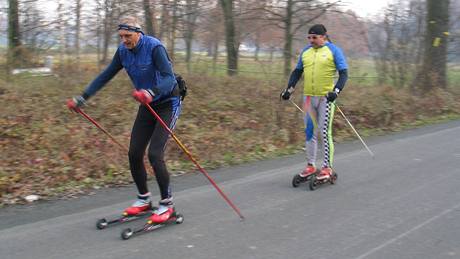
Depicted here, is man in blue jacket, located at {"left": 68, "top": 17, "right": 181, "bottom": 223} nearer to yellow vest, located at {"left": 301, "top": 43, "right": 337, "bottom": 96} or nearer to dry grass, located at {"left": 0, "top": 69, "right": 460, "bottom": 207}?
dry grass, located at {"left": 0, "top": 69, "right": 460, "bottom": 207}

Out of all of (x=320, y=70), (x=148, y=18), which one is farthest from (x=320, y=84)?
(x=148, y=18)

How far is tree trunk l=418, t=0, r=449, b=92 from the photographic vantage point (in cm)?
1677

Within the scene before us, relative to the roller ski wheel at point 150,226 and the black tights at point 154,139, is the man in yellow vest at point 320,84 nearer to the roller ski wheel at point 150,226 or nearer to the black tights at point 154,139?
the roller ski wheel at point 150,226

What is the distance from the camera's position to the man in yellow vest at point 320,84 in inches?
264

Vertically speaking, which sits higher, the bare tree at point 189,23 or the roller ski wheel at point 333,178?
the bare tree at point 189,23

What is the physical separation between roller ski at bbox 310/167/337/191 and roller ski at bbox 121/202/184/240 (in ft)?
7.17

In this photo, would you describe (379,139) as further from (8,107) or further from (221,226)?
(8,107)

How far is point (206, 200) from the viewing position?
20.2 ft

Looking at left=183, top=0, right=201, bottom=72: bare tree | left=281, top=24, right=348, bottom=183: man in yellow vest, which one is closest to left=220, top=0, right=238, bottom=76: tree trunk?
left=183, top=0, right=201, bottom=72: bare tree

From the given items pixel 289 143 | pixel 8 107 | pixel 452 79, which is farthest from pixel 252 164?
pixel 452 79

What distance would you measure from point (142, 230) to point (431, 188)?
4044mm

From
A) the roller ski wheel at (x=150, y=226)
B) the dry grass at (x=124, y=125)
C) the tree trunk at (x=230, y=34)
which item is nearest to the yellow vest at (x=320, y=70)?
the dry grass at (x=124, y=125)

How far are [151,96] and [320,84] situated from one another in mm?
3063

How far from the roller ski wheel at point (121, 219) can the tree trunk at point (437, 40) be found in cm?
1376
